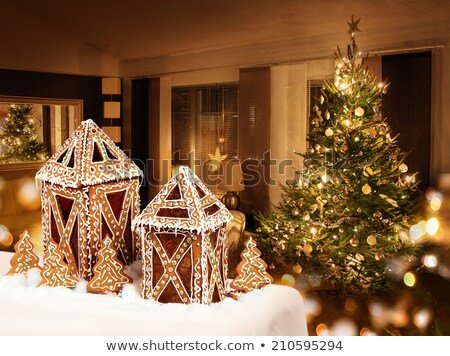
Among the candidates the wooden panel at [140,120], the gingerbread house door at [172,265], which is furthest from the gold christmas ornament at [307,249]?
the wooden panel at [140,120]

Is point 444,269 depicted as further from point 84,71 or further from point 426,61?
point 84,71

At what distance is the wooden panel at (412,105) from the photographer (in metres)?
3.63

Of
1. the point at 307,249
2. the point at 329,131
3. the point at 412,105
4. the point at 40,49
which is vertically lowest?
the point at 307,249

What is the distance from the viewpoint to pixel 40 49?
4.71m

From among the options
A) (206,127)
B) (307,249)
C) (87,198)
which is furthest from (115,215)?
(206,127)

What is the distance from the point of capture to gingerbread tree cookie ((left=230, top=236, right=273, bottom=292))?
1.02 meters

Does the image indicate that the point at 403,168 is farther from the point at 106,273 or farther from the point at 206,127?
the point at 206,127

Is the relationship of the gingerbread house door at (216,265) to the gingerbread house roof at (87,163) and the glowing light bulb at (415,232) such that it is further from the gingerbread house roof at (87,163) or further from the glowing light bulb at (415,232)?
the glowing light bulb at (415,232)

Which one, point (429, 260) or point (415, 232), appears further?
point (429, 260)

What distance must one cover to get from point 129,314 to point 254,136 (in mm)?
3934

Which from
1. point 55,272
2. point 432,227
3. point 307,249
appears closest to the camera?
point 55,272

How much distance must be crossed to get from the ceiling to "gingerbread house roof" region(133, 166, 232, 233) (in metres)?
2.86

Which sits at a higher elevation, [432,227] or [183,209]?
[183,209]

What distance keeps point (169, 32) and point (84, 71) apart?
1250 millimetres
